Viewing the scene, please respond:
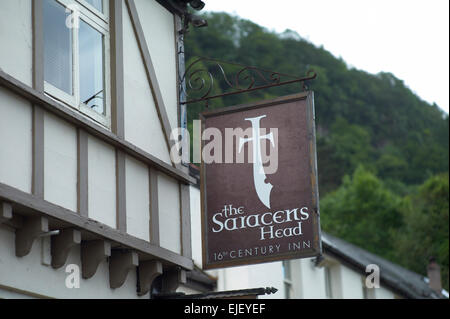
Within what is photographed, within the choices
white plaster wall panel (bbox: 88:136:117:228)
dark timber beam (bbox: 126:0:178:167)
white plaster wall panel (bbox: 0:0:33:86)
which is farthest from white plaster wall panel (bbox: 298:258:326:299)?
white plaster wall panel (bbox: 0:0:33:86)

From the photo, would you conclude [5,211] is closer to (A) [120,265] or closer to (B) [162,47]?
(A) [120,265]

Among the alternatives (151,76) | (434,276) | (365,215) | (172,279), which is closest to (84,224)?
(172,279)

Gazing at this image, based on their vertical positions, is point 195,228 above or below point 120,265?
above

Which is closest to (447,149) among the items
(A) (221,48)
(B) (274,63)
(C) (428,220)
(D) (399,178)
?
(D) (399,178)

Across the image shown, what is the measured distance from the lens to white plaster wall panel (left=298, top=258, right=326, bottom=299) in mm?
24000

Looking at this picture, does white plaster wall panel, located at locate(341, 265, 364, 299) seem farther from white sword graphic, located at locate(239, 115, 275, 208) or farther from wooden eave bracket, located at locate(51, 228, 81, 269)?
wooden eave bracket, located at locate(51, 228, 81, 269)

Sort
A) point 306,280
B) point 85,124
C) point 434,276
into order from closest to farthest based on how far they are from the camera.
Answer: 1. point 85,124
2. point 306,280
3. point 434,276

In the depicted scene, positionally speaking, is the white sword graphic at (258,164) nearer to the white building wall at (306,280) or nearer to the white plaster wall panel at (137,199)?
the white plaster wall panel at (137,199)

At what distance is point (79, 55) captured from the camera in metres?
9.57

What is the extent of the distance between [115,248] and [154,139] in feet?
5.17

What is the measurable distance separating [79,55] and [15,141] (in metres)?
1.89

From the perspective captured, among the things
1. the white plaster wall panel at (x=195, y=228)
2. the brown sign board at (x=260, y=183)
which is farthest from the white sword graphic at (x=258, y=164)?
the white plaster wall panel at (x=195, y=228)

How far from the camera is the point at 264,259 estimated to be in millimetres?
9789

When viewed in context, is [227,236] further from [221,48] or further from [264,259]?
[221,48]
